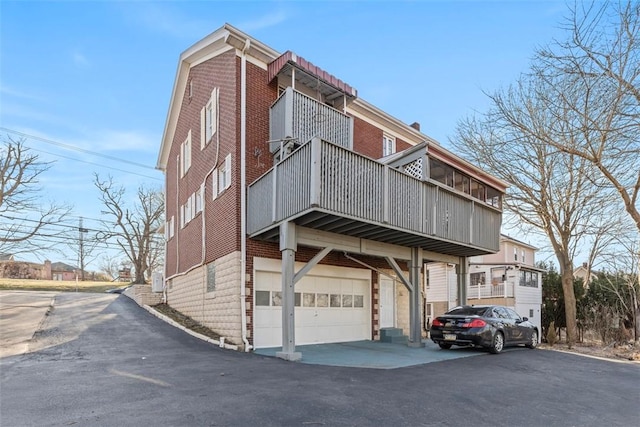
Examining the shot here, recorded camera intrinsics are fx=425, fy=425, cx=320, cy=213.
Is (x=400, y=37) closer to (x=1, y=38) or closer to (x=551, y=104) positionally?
(x=551, y=104)

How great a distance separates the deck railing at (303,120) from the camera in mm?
11938

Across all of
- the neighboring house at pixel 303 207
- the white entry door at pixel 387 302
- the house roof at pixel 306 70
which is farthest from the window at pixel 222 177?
the white entry door at pixel 387 302

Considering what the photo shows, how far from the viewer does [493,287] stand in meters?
27.8

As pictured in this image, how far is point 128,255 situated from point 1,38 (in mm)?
27800

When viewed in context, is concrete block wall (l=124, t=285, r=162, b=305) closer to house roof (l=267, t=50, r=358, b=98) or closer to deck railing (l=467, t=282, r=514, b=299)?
house roof (l=267, t=50, r=358, b=98)

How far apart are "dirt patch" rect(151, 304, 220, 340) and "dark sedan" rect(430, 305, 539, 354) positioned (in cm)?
662

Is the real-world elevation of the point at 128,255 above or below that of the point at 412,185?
below

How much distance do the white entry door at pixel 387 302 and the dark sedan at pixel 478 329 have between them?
3.52 meters

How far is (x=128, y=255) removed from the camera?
3750 cm

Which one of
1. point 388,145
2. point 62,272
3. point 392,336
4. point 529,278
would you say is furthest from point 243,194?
point 62,272

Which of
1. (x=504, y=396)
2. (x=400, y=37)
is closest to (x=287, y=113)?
(x=400, y=37)

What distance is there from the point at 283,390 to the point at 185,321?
10.1 metres

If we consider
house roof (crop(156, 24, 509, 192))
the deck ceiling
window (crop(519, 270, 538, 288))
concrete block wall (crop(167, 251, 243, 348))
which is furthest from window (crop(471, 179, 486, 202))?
window (crop(519, 270, 538, 288))

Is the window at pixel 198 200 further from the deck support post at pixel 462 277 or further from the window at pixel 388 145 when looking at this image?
the deck support post at pixel 462 277
